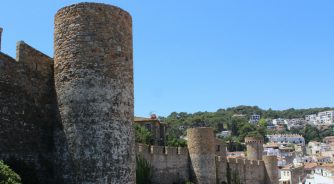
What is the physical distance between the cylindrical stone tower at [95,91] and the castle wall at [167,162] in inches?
A: 547

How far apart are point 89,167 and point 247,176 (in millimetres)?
31239

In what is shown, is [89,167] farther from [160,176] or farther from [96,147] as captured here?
[160,176]

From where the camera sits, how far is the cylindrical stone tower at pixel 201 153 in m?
32.2

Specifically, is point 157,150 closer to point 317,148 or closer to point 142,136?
point 142,136

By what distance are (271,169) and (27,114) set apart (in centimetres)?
3501

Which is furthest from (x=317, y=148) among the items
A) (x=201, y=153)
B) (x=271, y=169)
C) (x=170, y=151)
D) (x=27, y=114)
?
(x=27, y=114)

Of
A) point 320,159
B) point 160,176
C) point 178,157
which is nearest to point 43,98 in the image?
point 160,176

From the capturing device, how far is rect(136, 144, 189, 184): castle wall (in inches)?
1090

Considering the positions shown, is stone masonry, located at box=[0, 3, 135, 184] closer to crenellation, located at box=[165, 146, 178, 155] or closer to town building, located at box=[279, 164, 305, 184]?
crenellation, located at box=[165, 146, 178, 155]

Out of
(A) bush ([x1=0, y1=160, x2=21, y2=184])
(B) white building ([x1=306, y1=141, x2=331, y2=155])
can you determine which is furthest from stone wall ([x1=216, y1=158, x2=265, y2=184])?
(B) white building ([x1=306, y1=141, x2=331, y2=155])

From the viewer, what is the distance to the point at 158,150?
28859 millimetres

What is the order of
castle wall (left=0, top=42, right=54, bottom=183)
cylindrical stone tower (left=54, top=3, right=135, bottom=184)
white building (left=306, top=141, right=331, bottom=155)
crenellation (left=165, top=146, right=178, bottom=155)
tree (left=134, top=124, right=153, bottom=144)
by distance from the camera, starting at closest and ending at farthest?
cylindrical stone tower (left=54, top=3, right=135, bottom=184)
castle wall (left=0, top=42, right=54, bottom=183)
crenellation (left=165, top=146, right=178, bottom=155)
tree (left=134, top=124, right=153, bottom=144)
white building (left=306, top=141, right=331, bottom=155)

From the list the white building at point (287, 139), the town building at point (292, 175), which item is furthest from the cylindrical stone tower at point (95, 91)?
the white building at point (287, 139)

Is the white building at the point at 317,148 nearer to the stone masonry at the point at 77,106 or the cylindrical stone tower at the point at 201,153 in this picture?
the cylindrical stone tower at the point at 201,153
